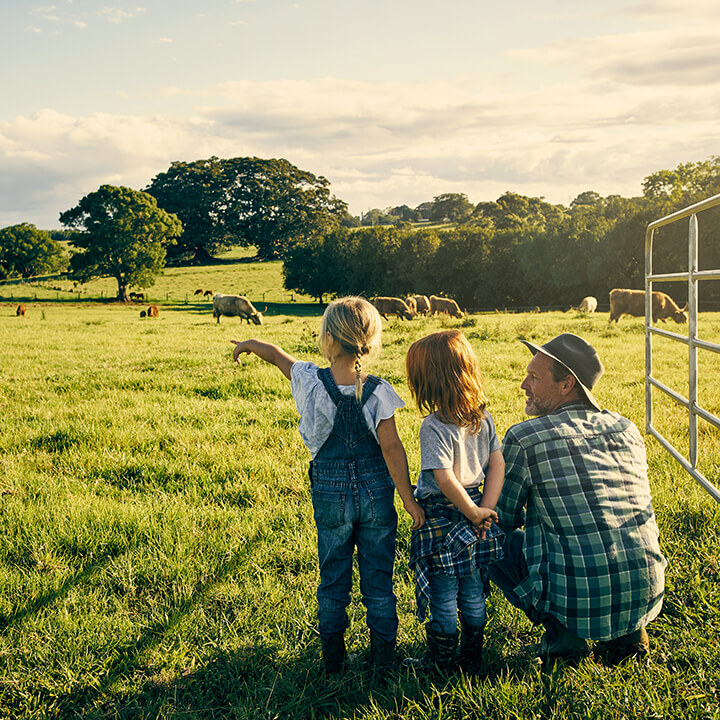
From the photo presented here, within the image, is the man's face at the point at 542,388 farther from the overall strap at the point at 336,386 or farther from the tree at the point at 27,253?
the tree at the point at 27,253

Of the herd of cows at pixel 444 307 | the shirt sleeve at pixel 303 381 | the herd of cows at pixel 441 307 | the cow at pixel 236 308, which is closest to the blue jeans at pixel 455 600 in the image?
the shirt sleeve at pixel 303 381

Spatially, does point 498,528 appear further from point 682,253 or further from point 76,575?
point 682,253

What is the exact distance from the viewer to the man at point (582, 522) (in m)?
2.67

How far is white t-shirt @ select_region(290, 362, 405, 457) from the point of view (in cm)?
282

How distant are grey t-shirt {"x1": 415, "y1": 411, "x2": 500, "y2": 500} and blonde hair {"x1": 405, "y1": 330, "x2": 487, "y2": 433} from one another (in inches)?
1.9

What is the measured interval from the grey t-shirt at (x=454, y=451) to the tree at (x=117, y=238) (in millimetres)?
53931

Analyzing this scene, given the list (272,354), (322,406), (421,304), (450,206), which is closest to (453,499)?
(322,406)

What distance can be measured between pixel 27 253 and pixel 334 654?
268ft

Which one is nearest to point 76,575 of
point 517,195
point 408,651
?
point 408,651

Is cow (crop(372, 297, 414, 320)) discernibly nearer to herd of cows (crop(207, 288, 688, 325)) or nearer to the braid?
herd of cows (crop(207, 288, 688, 325))

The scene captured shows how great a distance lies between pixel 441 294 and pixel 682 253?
2233cm

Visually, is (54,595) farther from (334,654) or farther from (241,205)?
(241,205)

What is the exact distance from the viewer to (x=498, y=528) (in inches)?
113

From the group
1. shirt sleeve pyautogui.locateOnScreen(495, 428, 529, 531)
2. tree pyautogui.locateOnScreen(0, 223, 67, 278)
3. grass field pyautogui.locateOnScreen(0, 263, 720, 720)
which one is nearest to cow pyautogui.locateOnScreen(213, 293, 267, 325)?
grass field pyautogui.locateOnScreen(0, 263, 720, 720)
